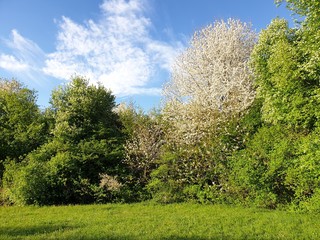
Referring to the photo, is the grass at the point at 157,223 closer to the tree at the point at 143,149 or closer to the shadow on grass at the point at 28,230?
the shadow on grass at the point at 28,230

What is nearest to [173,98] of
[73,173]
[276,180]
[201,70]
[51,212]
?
[201,70]

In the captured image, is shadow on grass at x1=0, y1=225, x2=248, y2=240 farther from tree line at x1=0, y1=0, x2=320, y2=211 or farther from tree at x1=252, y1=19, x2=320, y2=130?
tree at x1=252, y1=19, x2=320, y2=130

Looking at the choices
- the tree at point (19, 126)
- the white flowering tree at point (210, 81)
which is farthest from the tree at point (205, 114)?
the tree at point (19, 126)

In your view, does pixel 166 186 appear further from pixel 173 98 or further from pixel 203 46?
pixel 203 46

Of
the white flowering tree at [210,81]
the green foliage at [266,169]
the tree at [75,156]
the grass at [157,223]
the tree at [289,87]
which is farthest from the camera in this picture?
the white flowering tree at [210,81]

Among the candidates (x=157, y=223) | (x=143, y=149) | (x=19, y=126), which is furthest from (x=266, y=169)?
(x=19, y=126)

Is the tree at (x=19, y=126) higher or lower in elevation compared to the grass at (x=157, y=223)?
higher

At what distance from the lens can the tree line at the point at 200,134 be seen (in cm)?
1410

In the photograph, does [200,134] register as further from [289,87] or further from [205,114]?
[289,87]

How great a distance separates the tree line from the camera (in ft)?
46.3

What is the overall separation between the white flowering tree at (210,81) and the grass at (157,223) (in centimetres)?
548

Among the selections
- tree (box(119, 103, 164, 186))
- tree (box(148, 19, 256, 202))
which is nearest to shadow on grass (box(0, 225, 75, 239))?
tree (box(148, 19, 256, 202))

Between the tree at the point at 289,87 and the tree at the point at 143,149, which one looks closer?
the tree at the point at 289,87

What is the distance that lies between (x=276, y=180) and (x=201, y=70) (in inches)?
409
